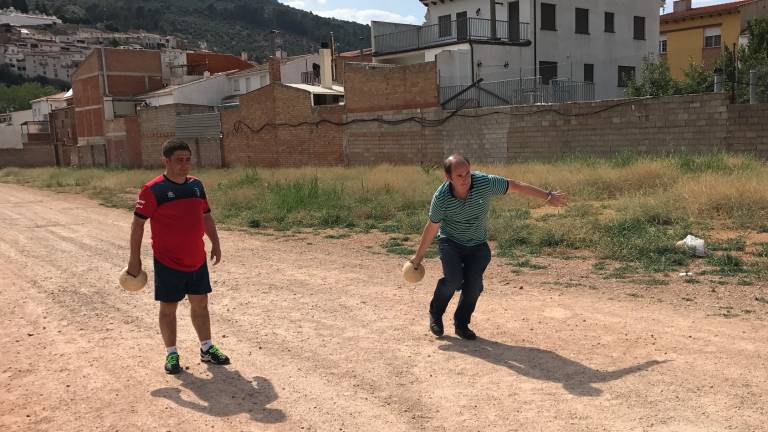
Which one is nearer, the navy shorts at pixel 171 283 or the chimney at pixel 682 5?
the navy shorts at pixel 171 283


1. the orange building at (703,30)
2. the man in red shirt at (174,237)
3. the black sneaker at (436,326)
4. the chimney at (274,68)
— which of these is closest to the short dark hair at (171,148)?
the man in red shirt at (174,237)

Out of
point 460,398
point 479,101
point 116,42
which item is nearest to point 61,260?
point 460,398

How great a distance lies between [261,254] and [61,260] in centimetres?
288

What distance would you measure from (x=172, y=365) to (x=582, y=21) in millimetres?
31908

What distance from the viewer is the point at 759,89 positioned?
16453mm

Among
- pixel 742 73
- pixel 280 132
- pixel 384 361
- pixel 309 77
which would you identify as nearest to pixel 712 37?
pixel 742 73

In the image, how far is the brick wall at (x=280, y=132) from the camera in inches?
1089

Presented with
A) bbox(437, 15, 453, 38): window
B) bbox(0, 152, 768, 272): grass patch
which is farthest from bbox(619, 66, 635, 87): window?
bbox(0, 152, 768, 272): grass patch

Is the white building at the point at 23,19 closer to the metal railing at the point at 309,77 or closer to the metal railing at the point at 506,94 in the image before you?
the metal railing at the point at 309,77

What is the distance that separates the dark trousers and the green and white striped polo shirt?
2.7 inches

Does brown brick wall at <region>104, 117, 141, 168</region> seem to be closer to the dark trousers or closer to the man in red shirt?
the man in red shirt

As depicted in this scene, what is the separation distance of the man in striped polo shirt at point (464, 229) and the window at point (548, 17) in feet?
90.4

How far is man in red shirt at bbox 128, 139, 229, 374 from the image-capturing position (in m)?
4.42

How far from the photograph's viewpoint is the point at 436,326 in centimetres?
520
